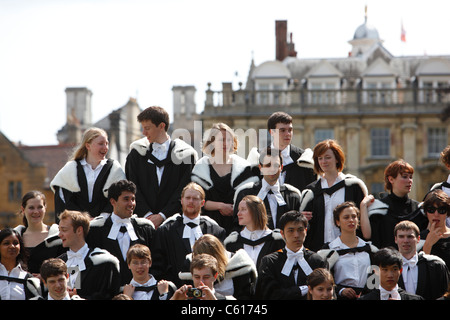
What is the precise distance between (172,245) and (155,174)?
47.8 inches

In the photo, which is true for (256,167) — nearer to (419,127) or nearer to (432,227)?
(432,227)

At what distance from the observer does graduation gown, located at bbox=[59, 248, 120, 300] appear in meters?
9.23

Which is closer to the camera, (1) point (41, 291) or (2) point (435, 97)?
(1) point (41, 291)

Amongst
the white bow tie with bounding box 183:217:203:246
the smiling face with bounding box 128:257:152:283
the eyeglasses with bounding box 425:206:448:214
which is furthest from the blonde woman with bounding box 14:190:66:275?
the eyeglasses with bounding box 425:206:448:214

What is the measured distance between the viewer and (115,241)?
9594 millimetres

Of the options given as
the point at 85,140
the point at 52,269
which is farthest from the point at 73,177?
the point at 52,269

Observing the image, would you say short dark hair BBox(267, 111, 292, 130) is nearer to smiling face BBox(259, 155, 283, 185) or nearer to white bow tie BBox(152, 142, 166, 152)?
smiling face BBox(259, 155, 283, 185)

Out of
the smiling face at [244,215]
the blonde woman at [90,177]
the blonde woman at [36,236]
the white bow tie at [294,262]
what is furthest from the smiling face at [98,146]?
the white bow tie at [294,262]

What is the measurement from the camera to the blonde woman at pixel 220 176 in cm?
1040

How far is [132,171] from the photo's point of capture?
10.6m

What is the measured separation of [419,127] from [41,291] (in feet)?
132

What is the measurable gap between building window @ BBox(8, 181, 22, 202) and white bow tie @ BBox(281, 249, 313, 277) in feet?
153

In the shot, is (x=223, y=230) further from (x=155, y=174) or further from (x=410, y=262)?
(x=410, y=262)

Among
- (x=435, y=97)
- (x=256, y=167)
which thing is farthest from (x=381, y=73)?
(x=256, y=167)
